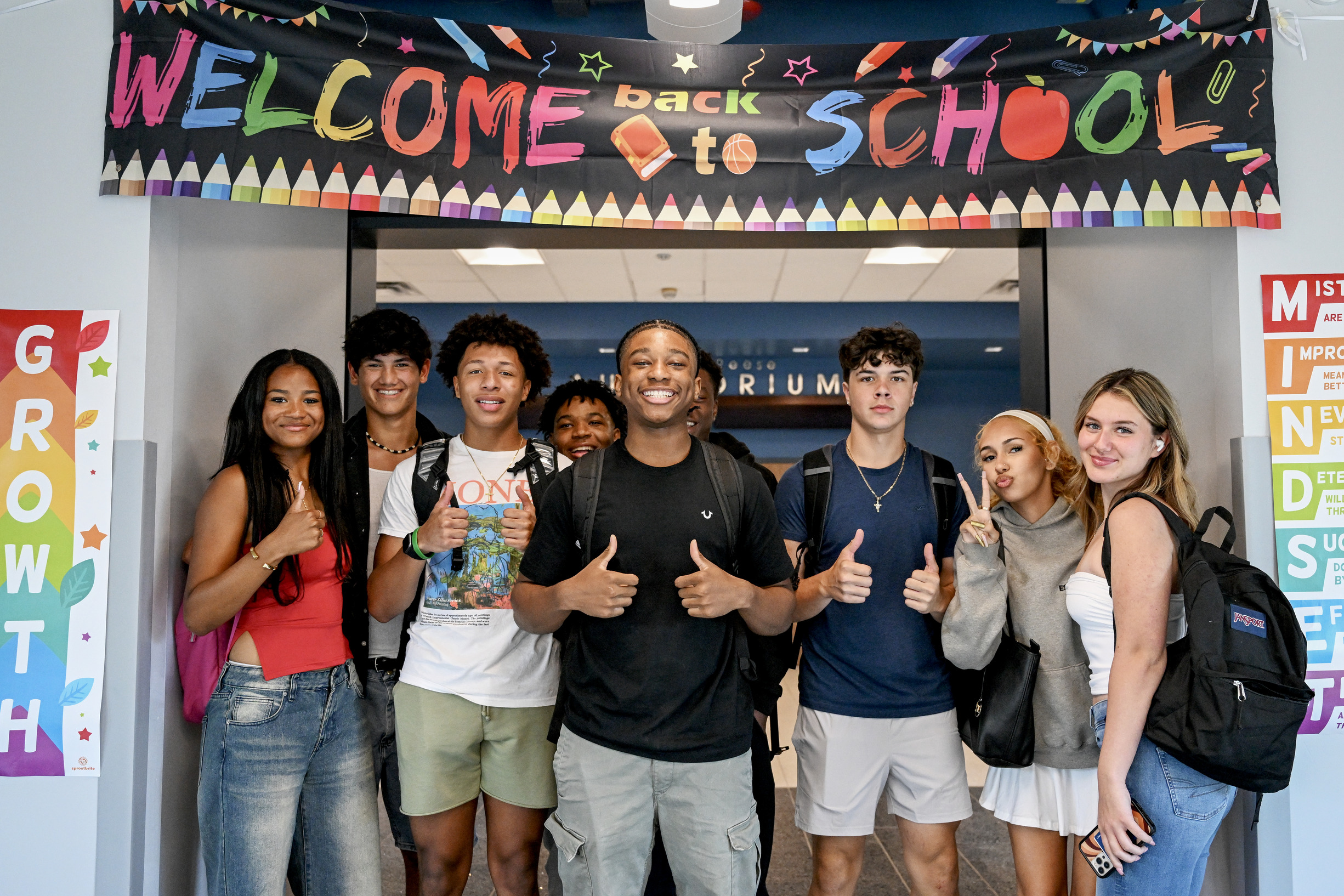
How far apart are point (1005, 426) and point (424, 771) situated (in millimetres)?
1756

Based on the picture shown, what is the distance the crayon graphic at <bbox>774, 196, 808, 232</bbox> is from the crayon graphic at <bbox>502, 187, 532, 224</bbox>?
695 mm

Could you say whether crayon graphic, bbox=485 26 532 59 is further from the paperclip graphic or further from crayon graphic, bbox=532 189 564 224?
the paperclip graphic

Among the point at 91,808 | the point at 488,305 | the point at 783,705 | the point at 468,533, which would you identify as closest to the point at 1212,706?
the point at 468,533

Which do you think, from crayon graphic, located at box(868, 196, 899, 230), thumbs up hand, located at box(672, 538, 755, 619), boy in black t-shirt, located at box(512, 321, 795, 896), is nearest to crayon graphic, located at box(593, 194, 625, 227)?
boy in black t-shirt, located at box(512, 321, 795, 896)

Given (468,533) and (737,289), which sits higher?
(737,289)

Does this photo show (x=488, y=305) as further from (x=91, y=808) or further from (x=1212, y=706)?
(x=1212, y=706)

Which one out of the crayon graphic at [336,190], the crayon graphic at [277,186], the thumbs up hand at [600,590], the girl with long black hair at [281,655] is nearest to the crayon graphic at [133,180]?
the crayon graphic at [277,186]

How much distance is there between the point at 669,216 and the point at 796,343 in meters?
5.89

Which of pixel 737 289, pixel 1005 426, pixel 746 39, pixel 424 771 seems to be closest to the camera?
pixel 424 771

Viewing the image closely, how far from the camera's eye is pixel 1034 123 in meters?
2.49

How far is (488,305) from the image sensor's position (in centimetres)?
827

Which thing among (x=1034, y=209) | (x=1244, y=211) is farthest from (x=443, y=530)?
(x=1244, y=211)

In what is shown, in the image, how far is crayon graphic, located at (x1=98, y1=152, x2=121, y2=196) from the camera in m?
2.31

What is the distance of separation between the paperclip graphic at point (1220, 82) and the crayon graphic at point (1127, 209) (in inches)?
12.4
